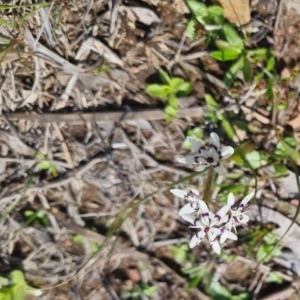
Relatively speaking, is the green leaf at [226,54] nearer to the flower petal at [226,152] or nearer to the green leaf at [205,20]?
the green leaf at [205,20]

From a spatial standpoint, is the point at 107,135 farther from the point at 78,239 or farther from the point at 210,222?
the point at 210,222

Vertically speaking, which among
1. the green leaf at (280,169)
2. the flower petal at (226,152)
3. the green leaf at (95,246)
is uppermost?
the flower petal at (226,152)

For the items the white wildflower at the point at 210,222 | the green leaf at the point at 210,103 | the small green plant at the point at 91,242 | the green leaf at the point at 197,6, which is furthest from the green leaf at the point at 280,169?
the small green plant at the point at 91,242

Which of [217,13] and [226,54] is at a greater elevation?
[217,13]

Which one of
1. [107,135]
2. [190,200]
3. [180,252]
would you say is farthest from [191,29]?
[180,252]

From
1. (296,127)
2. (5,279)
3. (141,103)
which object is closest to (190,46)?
(141,103)

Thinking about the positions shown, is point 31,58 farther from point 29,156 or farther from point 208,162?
point 208,162
